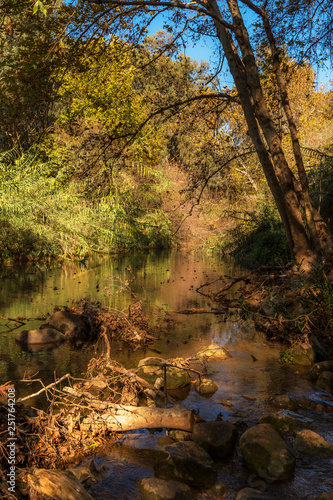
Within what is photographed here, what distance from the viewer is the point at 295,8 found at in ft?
24.0

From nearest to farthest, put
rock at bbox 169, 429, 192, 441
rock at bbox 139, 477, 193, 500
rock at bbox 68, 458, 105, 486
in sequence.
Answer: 1. rock at bbox 139, 477, 193, 500
2. rock at bbox 68, 458, 105, 486
3. rock at bbox 169, 429, 192, 441

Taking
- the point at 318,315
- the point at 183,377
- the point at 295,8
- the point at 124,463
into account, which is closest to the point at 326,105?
the point at 295,8

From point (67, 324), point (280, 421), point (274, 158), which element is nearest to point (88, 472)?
point (280, 421)

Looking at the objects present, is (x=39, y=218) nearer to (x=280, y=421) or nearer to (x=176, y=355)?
(x=176, y=355)

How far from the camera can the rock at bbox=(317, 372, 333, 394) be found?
5288mm

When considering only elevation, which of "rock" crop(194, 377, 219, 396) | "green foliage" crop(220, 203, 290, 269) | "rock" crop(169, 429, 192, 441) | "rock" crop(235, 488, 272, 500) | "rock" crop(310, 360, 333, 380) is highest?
"green foliage" crop(220, 203, 290, 269)

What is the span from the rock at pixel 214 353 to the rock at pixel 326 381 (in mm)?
1646

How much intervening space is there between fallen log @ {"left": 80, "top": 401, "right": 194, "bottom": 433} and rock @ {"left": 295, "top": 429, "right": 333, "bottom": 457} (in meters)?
1.08

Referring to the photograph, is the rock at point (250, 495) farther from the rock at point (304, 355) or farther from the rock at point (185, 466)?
the rock at point (304, 355)

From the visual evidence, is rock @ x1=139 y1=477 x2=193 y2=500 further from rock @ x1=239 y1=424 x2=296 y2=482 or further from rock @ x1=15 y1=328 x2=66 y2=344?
rock @ x1=15 y1=328 x2=66 y2=344

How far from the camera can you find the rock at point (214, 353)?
6605mm

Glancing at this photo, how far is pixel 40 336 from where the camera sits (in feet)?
24.0

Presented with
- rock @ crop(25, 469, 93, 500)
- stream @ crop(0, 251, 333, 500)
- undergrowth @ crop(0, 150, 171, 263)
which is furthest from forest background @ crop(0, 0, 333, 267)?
rock @ crop(25, 469, 93, 500)

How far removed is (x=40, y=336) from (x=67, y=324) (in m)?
0.64
